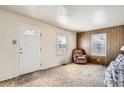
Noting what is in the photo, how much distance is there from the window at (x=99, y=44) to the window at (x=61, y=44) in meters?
1.67

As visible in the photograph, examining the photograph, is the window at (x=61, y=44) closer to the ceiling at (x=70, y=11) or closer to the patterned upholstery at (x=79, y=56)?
the patterned upholstery at (x=79, y=56)

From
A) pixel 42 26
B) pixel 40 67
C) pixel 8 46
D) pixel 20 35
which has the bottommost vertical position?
pixel 40 67

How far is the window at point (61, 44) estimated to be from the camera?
594 cm

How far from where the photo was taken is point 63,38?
643 cm

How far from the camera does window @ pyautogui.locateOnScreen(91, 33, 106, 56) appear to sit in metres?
6.16

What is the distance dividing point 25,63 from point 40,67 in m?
0.83

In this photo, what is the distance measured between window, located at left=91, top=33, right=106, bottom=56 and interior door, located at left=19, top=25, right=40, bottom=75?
347cm

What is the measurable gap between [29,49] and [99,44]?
12.8ft

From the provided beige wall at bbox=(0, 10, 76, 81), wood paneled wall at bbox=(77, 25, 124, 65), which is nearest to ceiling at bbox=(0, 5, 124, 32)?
beige wall at bbox=(0, 10, 76, 81)

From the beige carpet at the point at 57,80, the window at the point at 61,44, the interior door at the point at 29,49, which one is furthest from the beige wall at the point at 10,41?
the window at the point at 61,44

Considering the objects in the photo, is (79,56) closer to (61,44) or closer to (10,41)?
(61,44)
